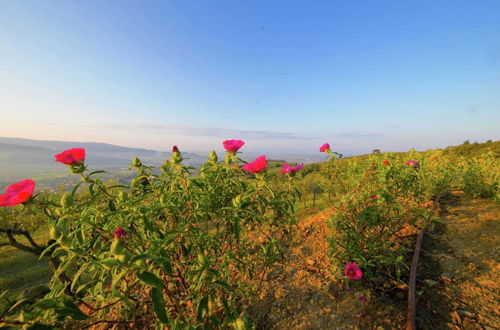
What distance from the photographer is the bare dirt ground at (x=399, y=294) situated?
2264 mm

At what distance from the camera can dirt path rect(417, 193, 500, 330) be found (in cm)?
229

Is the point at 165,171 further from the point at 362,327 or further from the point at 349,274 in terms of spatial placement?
the point at 362,327

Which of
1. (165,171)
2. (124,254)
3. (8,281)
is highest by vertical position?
(165,171)

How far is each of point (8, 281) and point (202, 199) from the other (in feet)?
14.7

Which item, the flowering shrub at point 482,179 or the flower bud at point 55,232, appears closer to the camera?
the flower bud at point 55,232

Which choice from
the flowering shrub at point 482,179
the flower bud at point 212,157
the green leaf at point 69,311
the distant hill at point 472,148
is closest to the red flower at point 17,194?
the green leaf at point 69,311

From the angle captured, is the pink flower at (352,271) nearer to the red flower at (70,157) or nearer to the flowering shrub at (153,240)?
the flowering shrub at (153,240)

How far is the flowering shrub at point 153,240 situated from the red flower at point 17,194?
0.04ft

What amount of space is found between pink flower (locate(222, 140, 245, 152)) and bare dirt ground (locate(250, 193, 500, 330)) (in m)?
1.88

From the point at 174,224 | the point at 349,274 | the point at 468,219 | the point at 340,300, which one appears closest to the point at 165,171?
the point at 174,224

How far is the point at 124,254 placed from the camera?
0.98 m

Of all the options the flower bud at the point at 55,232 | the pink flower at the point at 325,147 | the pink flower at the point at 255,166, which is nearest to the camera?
the flower bud at the point at 55,232

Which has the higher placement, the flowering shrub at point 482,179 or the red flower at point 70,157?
the red flower at point 70,157

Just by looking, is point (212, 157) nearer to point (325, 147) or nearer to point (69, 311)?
point (69, 311)
